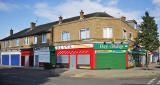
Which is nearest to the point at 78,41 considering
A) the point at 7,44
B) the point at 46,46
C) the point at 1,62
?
the point at 46,46

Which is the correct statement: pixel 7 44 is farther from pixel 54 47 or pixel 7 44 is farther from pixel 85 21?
pixel 85 21

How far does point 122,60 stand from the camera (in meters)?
23.3

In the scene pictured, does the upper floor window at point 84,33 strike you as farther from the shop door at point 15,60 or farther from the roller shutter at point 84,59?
the shop door at point 15,60

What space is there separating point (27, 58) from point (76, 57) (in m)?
11.8

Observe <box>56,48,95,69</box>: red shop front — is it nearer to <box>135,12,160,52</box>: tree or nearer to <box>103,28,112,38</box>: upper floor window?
<box>103,28,112,38</box>: upper floor window

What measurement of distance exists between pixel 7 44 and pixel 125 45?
89.9 ft

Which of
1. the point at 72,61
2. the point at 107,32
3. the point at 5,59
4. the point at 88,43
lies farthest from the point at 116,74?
the point at 5,59

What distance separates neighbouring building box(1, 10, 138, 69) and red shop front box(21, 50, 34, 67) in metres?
1.85

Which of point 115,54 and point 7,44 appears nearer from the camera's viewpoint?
point 115,54

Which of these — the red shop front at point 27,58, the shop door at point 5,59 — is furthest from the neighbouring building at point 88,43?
the shop door at point 5,59

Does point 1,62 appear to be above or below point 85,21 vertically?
below

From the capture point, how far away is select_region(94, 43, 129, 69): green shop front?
2331cm

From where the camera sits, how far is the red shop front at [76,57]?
2355 centimetres

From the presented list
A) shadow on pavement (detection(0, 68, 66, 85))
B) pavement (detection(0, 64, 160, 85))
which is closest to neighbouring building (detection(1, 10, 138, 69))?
pavement (detection(0, 64, 160, 85))
